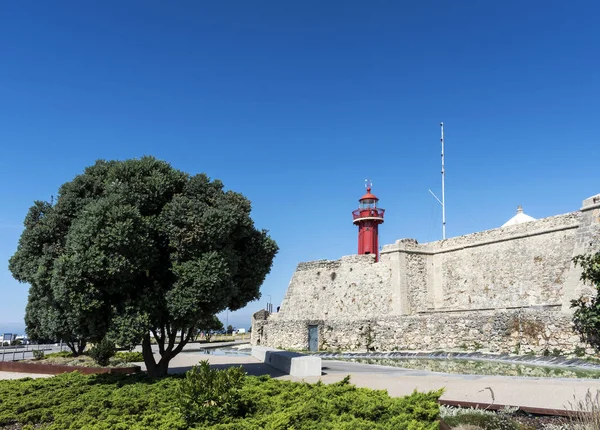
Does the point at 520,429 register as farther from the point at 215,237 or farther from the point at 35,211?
the point at 35,211

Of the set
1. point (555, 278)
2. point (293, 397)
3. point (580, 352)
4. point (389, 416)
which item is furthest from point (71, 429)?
point (555, 278)

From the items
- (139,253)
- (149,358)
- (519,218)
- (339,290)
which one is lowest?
(149,358)

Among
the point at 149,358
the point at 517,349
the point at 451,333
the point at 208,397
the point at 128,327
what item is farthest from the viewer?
the point at 451,333

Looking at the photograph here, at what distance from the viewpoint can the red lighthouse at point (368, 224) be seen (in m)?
47.0

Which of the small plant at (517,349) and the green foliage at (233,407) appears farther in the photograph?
the small plant at (517,349)

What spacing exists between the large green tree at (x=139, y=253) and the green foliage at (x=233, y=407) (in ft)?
6.17

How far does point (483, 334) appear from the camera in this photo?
75.8 ft

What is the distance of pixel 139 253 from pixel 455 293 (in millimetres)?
24489

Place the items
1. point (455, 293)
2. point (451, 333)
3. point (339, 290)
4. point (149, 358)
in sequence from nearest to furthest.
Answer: point (149, 358), point (451, 333), point (455, 293), point (339, 290)

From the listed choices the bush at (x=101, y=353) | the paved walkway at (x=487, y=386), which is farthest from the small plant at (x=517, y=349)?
the bush at (x=101, y=353)

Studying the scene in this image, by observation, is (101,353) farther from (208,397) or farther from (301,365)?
(208,397)

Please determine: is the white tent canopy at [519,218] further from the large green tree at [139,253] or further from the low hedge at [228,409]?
the low hedge at [228,409]

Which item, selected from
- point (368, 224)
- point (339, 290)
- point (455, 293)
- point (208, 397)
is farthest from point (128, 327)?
point (368, 224)

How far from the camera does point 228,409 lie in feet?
28.8
